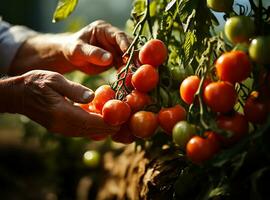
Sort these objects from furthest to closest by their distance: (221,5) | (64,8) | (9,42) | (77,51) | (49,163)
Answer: (49,163), (9,42), (77,51), (64,8), (221,5)

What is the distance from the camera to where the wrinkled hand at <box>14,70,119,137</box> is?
3.49 feet

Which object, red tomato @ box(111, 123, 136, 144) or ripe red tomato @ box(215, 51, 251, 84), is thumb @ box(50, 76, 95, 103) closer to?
red tomato @ box(111, 123, 136, 144)

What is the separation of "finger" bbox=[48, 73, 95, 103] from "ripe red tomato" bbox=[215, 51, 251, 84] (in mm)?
329

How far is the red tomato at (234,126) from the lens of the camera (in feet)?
2.69

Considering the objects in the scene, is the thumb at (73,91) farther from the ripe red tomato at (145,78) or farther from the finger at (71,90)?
the ripe red tomato at (145,78)

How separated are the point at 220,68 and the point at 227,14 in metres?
0.20

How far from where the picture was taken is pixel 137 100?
3.37 feet

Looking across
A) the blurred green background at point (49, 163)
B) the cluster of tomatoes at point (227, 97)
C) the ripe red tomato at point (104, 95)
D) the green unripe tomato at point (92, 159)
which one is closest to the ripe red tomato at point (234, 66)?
the cluster of tomatoes at point (227, 97)

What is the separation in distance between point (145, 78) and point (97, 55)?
0.40 m

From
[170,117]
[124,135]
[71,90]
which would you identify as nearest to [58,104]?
[71,90]

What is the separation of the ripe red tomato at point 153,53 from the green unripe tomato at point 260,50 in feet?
0.83

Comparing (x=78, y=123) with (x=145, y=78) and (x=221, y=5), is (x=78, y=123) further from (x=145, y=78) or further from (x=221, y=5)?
(x=221, y=5)

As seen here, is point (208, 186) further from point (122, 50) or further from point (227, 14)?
point (122, 50)

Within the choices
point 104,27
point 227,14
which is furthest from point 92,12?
point 227,14
